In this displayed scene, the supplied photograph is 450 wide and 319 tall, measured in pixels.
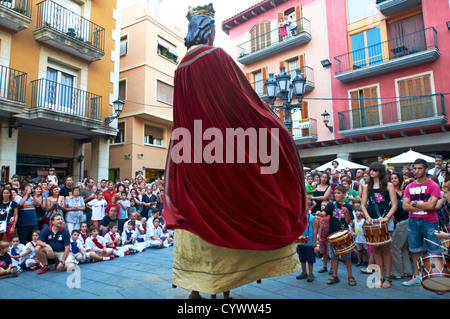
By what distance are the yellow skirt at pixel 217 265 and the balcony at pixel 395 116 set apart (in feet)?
48.4

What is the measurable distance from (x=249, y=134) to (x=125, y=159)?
1566 centimetres

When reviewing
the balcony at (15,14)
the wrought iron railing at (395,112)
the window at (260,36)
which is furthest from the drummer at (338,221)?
the window at (260,36)

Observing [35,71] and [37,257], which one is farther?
[35,71]

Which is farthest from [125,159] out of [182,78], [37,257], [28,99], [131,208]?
[182,78]

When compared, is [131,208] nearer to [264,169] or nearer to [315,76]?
[264,169]

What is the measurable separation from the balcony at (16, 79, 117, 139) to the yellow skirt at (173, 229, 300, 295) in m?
10.8

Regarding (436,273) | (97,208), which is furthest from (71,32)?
(436,273)

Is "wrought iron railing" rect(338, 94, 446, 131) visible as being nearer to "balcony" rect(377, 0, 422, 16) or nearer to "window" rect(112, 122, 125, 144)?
"balcony" rect(377, 0, 422, 16)

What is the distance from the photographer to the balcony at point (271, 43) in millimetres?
19188

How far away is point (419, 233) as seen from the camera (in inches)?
180

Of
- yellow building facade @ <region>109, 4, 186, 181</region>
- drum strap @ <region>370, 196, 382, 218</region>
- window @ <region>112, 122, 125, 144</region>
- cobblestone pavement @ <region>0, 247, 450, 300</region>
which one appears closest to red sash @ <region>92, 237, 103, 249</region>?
cobblestone pavement @ <region>0, 247, 450, 300</region>

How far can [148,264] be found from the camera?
607 centimetres

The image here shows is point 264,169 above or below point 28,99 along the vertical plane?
below
